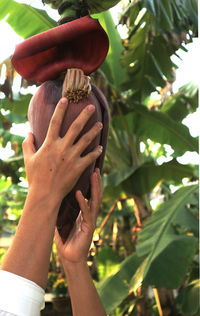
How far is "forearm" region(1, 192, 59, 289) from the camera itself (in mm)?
323

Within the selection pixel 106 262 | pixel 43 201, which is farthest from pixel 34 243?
pixel 106 262

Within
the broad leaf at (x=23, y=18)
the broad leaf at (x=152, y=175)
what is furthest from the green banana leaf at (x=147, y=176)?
the broad leaf at (x=23, y=18)

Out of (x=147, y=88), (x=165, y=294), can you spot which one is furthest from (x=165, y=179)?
(x=165, y=294)

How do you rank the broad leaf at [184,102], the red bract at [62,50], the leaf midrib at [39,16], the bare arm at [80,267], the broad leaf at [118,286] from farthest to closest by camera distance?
the broad leaf at [184,102]
the broad leaf at [118,286]
the leaf midrib at [39,16]
the bare arm at [80,267]
the red bract at [62,50]

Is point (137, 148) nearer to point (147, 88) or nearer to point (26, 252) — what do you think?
point (147, 88)

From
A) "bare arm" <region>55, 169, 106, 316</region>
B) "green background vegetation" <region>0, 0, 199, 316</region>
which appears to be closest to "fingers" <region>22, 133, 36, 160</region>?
"bare arm" <region>55, 169, 106, 316</region>

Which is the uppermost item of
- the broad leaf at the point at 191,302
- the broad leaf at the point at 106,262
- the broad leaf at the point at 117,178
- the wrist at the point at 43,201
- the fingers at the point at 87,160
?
the fingers at the point at 87,160

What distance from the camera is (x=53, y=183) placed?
13.5 inches

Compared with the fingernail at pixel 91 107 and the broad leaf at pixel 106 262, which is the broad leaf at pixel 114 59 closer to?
the broad leaf at pixel 106 262

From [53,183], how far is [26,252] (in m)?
0.07

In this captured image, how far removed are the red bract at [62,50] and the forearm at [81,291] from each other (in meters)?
0.24

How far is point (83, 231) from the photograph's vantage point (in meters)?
0.43

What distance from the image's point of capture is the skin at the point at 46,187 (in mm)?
325

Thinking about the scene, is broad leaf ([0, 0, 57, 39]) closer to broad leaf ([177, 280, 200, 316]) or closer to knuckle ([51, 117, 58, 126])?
knuckle ([51, 117, 58, 126])
